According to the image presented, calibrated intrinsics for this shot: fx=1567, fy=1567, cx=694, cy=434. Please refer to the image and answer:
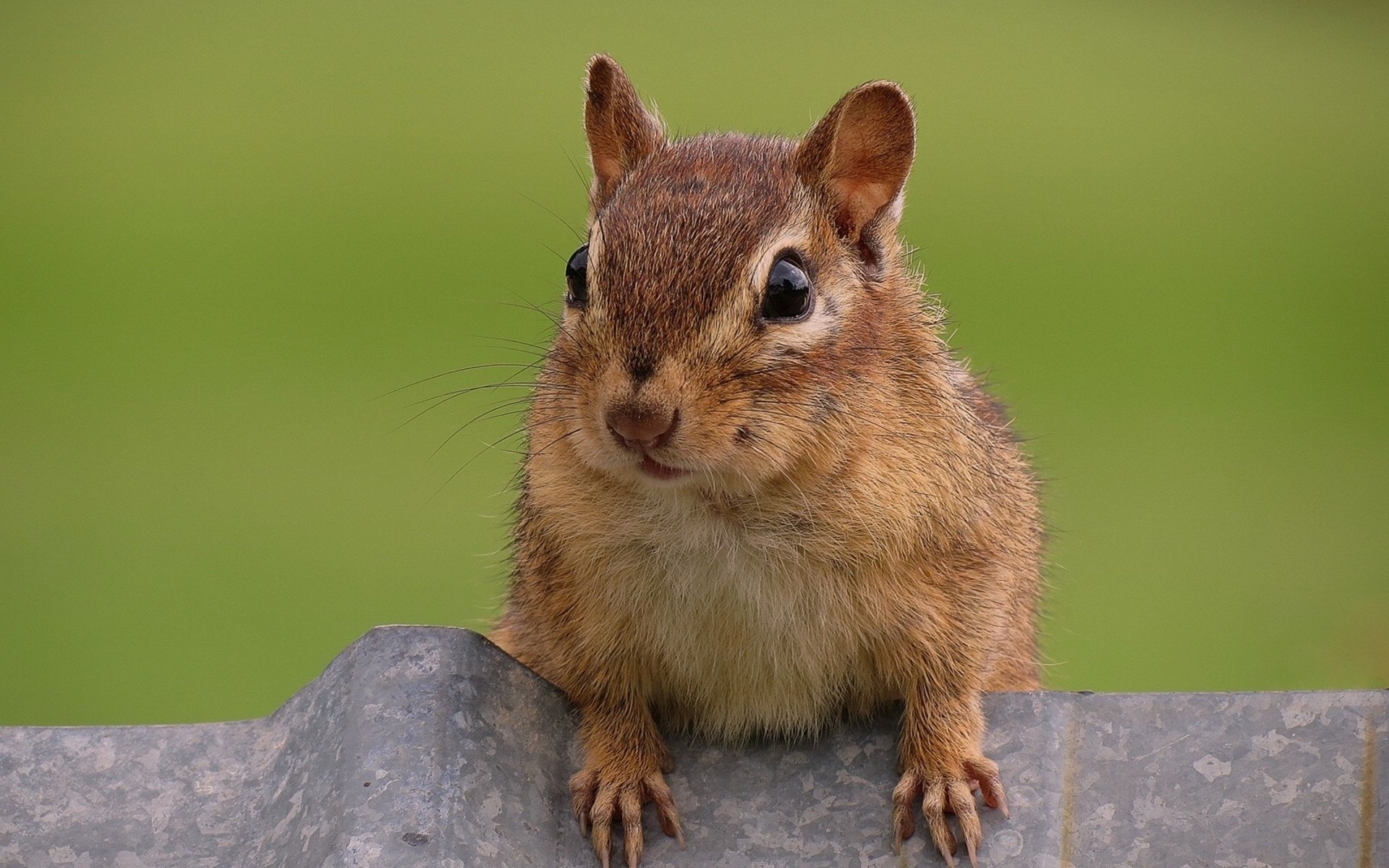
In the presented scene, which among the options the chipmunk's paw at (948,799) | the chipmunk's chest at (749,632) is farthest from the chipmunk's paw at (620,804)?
the chipmunk's paw at (948,799)

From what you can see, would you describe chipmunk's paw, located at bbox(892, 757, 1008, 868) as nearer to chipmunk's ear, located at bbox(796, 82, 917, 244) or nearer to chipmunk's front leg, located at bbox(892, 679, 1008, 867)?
chipmunk's front leg, located at bbox(892, 679, 1008, 867)

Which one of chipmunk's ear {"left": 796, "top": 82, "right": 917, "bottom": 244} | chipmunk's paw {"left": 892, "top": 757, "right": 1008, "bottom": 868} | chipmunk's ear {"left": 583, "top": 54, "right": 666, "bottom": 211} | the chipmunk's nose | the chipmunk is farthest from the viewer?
chipmunk's ear {"left": 583, "top": 54, "right": 666, "bottom": 211}

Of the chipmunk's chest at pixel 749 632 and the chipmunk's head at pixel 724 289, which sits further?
the chipmunk's chest at pixel 749 632

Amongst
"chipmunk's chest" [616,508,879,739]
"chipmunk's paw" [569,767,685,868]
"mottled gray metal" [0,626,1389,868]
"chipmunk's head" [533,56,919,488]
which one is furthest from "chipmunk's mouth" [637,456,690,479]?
"chipmunk's paw" [569,767,685,868]

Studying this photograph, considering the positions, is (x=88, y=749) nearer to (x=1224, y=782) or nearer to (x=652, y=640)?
(x=652, y=640)

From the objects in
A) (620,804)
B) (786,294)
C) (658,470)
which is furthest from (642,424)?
(620,804)

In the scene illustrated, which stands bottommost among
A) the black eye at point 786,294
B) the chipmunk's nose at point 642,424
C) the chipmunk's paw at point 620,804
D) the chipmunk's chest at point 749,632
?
the chipmunk's paw at point 620,804

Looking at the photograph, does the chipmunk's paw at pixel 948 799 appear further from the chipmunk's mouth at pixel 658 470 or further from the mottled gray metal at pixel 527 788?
the chipmunk's mouth at pixel 658 470
